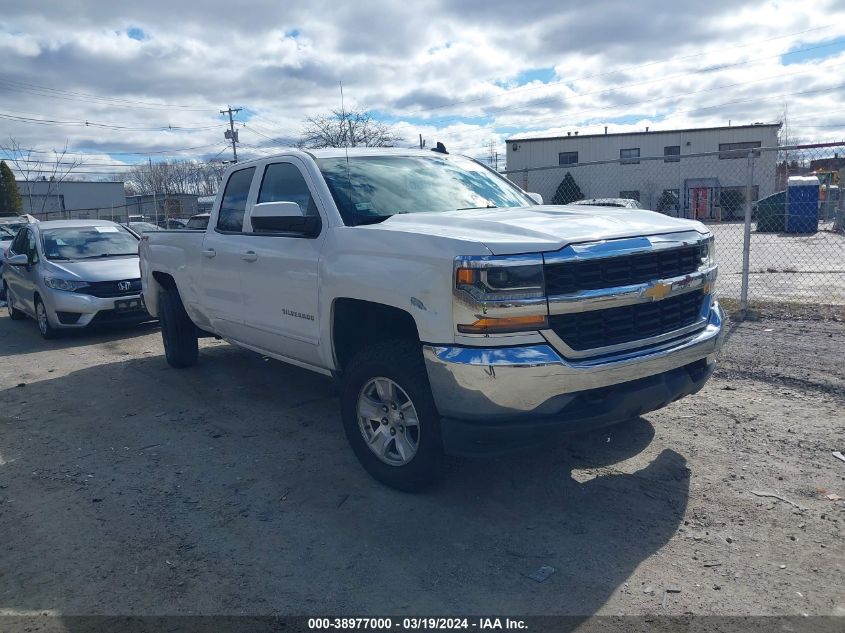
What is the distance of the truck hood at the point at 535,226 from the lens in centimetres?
349

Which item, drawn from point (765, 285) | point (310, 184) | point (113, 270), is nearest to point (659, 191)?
point (765, 285)

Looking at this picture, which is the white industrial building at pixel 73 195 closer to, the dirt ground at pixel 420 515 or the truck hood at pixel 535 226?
the dirt ground at pixel 420 515

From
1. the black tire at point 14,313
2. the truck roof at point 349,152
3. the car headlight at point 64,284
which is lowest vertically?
the black tire at point 14,313

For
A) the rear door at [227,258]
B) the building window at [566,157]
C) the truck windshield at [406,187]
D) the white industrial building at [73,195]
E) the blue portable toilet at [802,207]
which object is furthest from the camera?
the white industrial building at [73,195]

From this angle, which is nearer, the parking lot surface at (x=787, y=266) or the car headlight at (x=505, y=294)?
the car headlight at (x=505, y=294)

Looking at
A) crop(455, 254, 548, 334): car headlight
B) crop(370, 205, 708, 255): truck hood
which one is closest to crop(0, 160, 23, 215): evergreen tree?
crop(370, 205, 708, 255): truck hood

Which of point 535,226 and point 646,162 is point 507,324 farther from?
point 646,162

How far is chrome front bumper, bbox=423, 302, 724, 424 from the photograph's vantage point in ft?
11.0

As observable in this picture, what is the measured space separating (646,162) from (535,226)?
122ft

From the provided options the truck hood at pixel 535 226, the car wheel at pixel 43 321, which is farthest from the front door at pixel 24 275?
the truck hood at pixel 535 226

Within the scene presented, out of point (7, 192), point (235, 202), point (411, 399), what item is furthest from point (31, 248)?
point (7, 192)

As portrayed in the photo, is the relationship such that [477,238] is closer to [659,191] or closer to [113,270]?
[113,270]

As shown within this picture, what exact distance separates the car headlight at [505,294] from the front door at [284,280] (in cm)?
147

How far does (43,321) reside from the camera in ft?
32.3
